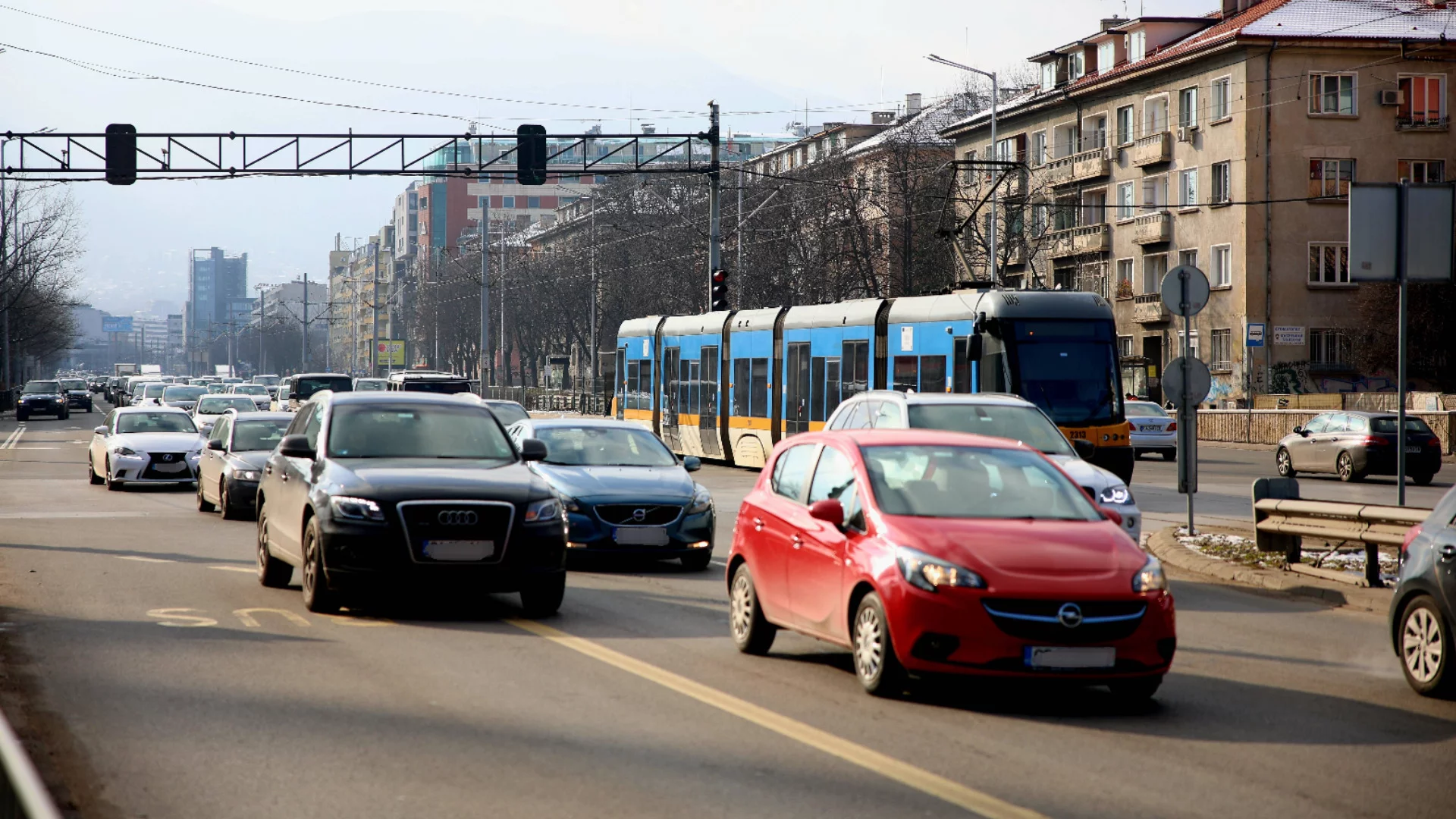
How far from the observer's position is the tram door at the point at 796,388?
32281mm

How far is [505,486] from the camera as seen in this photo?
12.0 meters

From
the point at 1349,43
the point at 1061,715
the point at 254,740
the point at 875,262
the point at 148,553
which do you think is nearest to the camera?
the point at 254,740

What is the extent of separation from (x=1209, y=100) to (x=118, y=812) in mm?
57852

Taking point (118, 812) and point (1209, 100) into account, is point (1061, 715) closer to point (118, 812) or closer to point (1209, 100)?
point (118, 812)

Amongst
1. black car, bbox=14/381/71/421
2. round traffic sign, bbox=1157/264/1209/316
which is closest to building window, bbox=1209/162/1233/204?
round traffic sign, bbox=1157/264/1209/316

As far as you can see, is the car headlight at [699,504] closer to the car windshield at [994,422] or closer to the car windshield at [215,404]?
the car windshield at [994,422]

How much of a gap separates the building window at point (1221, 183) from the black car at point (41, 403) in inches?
1996

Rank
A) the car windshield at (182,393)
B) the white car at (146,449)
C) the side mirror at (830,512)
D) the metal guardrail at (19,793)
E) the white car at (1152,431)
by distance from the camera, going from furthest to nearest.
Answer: the car windshield at (182,393) < the white car at (1152,431) < the white car at (146,449) < the side mirror at (830,512) < the metal guardrail at (19,793)

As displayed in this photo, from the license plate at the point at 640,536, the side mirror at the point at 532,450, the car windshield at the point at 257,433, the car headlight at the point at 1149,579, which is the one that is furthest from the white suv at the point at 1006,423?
the car windshield at the point at 257,433

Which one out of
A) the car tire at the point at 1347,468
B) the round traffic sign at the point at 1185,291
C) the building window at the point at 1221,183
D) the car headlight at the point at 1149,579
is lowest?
the car tire at the point at 1347,468

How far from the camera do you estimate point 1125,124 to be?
216 ft

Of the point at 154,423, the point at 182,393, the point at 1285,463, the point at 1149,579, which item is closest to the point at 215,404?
the point at 182,393

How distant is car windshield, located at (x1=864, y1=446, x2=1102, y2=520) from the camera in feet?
30.7

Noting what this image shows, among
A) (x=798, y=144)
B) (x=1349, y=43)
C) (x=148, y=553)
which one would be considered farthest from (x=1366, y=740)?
(x=798, y=144)
